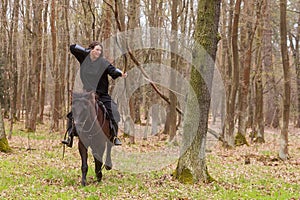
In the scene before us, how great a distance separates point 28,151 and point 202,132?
8.24m

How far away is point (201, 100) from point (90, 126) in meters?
2.70

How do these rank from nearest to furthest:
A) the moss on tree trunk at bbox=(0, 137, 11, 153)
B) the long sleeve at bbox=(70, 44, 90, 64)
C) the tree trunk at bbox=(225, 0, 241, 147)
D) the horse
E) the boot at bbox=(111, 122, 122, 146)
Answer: the horse → the long sleeve at bbox=(70, 44, 90, 64) → the boot at bbox=(111, 122, 122, 146) → the moss on tree trunk at bbox=(0, 137, 11, 153) → the tree trunk at bbox=(225, 0, 241, 147)

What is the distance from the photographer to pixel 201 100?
32.9ft

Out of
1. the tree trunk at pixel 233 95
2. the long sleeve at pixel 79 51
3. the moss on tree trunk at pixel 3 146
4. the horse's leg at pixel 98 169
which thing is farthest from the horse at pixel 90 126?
the tree trunk at pixel 233 95

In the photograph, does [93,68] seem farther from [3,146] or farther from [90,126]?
[3,146]

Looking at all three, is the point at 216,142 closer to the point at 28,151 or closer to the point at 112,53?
the point at 112,53

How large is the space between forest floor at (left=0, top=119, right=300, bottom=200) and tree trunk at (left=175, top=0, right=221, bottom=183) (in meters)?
0.35

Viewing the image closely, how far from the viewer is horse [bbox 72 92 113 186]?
9.39m

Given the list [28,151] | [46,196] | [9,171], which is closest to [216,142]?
[28,151]

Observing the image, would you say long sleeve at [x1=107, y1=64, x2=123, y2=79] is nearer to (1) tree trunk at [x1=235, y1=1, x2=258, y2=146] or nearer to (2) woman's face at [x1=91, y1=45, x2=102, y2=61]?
(2) woman's face at [x1=91, y1=45, x2=102, y2=61]

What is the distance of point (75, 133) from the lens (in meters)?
9.71

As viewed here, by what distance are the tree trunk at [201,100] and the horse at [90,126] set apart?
200 centimetres

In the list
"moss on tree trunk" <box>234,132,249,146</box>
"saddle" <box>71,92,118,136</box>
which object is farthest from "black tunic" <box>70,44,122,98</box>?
"moss on tree trunk" <box>234,132,249,146</box>

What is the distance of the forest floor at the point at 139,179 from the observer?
870 centimetres
